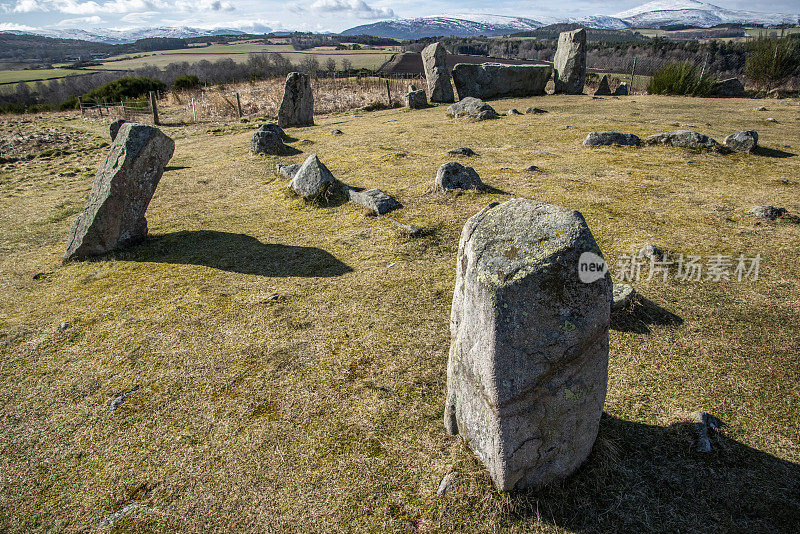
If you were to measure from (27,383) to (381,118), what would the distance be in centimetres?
1644

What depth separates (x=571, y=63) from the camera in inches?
873

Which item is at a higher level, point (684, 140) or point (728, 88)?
point (728, 88)

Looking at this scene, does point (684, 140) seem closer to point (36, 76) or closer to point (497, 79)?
point (497, 79)

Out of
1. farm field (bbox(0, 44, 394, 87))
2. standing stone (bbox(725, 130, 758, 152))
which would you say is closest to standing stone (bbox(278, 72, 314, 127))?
standing stone (bbox(725, 130, 758, 152))

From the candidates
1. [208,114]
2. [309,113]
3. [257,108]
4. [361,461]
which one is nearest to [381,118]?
[309,113]

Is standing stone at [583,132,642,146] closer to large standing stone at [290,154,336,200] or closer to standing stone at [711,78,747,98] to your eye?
large standing stone at [290,154,336,200]

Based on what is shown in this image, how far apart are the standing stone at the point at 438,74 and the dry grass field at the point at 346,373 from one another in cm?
1418

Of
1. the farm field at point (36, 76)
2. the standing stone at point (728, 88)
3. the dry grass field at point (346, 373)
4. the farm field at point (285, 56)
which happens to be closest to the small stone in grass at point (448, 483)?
the dry grass field at point (346, 373)

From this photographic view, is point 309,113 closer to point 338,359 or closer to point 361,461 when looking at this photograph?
point 338,359

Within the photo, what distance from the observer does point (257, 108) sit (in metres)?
23.6

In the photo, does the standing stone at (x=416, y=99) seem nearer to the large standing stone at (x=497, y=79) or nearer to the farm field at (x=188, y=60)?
the large standing stone at (x=497, y=79)

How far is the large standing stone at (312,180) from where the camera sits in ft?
30.7

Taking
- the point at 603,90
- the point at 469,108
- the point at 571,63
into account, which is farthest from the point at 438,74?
the point at 603,90

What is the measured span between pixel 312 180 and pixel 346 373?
5.88 metres
